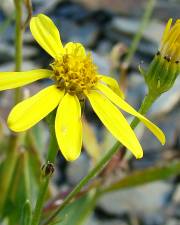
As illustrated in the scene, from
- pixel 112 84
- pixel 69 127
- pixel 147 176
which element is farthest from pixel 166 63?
pixel 147 176

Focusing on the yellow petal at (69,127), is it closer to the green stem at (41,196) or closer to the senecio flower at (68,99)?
the senecio flower at (68,99)

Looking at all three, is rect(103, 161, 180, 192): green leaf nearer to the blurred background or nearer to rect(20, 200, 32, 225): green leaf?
the blurred background

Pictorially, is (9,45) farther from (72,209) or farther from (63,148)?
(63,148)

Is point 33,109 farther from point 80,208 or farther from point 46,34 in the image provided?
point 80,208

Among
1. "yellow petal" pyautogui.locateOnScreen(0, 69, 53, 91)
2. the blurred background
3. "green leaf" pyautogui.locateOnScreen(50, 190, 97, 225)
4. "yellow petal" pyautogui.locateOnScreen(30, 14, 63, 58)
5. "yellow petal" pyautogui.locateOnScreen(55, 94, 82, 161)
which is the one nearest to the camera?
"yellow petal" pyautogui.locateOnScreen(55, 94, 82, 161)

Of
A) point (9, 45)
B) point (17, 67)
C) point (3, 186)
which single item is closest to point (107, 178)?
point (3, 186)

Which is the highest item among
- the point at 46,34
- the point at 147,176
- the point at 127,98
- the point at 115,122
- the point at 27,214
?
the point at 46,34

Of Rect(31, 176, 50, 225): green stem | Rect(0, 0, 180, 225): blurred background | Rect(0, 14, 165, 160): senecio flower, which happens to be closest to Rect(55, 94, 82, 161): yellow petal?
Rect(0, 14, 165, 160): senecio flower
